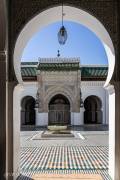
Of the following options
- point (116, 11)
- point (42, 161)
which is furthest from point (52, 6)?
point (42, 161)

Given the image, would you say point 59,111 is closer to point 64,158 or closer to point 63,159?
point 64,158

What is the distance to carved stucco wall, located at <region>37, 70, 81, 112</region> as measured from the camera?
13.4m

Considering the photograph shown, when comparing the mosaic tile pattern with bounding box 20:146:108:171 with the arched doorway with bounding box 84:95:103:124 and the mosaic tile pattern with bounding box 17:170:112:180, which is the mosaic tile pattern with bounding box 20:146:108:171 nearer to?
the mosaic tile pattern with bounding box 17:170:112:180

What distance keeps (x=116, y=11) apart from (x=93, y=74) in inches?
417

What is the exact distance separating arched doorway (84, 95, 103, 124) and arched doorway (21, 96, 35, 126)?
97.5 inches

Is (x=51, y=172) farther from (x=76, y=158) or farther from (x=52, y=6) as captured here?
(x=52, y=6)

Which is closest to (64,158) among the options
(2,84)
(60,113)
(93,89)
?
(2,84)

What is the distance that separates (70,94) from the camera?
13352 mm

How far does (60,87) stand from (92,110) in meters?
2.15

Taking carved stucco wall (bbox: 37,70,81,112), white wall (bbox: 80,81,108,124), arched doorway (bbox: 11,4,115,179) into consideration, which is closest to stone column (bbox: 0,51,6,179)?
arched doorway (bbox: 11,4,115,179)

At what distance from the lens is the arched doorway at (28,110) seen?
1406 centimetres

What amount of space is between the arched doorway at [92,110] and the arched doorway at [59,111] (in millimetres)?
1046

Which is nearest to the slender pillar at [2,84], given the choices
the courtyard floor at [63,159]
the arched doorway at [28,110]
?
the courtyard floor at [63,159]

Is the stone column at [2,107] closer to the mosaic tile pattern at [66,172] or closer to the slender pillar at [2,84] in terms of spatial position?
the slender pillar at [2,84]
